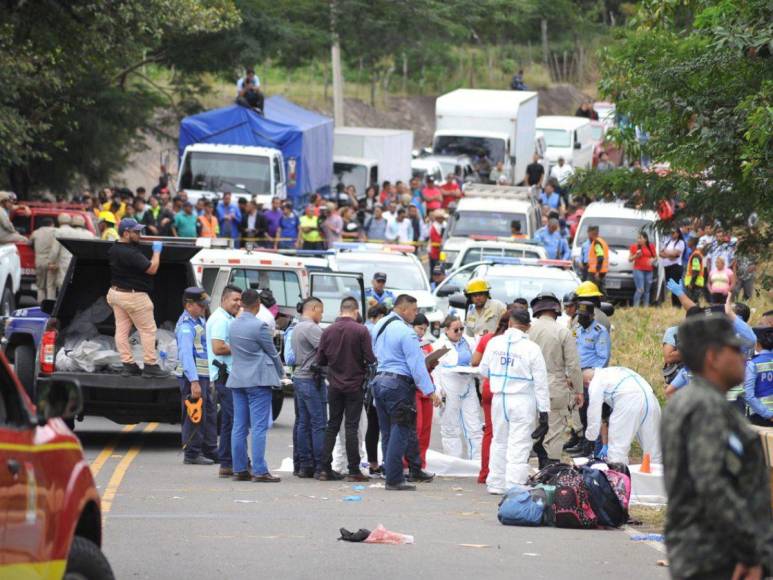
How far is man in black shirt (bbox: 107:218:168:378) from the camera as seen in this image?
15.7 metres

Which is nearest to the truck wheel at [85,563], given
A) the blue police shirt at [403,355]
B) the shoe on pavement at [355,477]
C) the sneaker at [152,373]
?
the blue police shirt at [403,355]

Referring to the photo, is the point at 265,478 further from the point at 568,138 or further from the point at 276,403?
the point at 568,138

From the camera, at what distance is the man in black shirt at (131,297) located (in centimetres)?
1570

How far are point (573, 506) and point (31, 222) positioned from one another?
18.1m

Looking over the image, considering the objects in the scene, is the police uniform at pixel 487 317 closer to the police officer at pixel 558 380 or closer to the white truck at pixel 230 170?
the police officer at pixel 558 380

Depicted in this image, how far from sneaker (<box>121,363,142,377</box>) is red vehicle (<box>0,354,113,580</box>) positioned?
29.1 ft

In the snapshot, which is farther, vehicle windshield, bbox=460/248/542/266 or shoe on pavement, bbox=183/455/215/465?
vehicle windshield, bbox=460/248/542/266

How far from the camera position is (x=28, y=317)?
16906mm

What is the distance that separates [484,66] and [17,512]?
6910cm

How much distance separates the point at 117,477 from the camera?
13.9m

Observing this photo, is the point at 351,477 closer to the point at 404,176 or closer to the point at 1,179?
the point at 1,179

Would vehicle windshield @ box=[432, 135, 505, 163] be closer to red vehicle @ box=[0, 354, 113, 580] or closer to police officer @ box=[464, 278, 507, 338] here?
police officer @ box=[464, 278, 507, 338]

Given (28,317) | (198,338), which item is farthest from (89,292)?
(198,338)

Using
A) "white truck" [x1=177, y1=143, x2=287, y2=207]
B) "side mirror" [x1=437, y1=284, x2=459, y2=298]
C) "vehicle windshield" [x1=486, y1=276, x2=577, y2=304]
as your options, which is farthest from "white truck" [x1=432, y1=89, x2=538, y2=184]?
"side mirror" [x1=437, y1=284, x2=459, y2=298]
